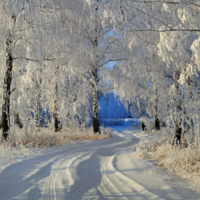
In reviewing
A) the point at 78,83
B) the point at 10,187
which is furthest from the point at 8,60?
the point at 78,83

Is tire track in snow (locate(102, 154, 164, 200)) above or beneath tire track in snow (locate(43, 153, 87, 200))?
beneath

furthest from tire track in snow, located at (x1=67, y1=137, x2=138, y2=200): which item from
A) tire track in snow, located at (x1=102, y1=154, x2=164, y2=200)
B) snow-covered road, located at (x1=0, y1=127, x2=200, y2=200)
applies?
tire track in snow, located at (x1=102, y1=154, x2=164, y2=200)

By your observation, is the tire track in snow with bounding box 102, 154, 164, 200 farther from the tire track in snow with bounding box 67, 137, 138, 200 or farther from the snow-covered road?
the tire track in snow with bounding box 67, 137, 138, 200

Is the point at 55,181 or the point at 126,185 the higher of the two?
the point at 55,181

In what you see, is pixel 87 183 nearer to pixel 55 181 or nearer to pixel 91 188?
pixel 91 188

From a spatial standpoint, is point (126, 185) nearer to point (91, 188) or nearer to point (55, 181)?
point (91, 188)

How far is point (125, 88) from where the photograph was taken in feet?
32.7

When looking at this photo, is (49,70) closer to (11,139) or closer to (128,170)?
(11,139)

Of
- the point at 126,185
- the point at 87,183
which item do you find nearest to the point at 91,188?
the point at 87,183

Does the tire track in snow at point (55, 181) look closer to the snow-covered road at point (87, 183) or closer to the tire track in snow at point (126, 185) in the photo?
the snow-covered road at point (87, 183)

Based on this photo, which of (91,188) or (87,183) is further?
(87,183)

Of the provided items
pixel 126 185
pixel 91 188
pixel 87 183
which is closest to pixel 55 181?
pixel 87 183

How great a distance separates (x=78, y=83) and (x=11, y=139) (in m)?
9.62

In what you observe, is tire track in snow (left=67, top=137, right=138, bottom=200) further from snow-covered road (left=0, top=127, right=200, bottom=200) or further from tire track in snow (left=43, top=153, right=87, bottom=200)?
tire track in snow (left=43, top=153, right=87, bottom=200)
